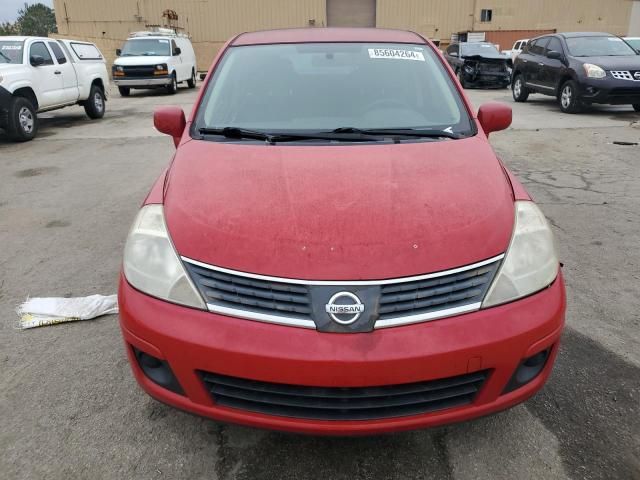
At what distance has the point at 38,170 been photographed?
725cm

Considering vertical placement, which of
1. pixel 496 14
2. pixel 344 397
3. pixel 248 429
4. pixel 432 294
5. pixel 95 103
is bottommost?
pixel 248 429

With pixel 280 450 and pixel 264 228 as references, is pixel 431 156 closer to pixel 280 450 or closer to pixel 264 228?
pixel 264 228

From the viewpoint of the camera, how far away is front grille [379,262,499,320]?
1.75 metres

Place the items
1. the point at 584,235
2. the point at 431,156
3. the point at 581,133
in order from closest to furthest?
1. the point at 431,156
2. the point at 584,235
3. the point at 581,133

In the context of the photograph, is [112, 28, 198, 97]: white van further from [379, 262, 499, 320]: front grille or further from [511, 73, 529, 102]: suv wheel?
[379, 262, 499, 320]: front grille

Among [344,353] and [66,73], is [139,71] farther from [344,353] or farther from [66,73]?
[344,353]

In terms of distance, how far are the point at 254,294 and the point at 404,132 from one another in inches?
54.1

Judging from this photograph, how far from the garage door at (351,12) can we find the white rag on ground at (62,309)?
33.6 m

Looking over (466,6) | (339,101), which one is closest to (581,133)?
(339,101)

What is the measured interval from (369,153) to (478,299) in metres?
0.98

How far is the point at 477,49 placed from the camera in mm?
18281

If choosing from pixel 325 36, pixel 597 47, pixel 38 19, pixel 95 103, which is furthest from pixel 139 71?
pixel 38 19

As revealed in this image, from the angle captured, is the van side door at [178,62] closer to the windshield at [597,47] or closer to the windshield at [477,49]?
the windshield at [477,49]

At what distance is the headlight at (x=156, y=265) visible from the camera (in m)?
1.85
